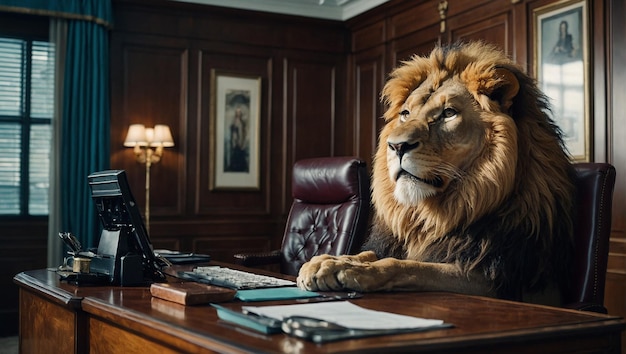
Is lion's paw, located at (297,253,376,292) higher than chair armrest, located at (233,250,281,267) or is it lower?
higher

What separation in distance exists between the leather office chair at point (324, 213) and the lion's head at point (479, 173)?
113 cm

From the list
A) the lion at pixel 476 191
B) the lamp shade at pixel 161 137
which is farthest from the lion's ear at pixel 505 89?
the lamp shade at pixel 161 137

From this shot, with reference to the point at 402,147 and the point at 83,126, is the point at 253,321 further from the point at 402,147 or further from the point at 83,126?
the point at 83,126

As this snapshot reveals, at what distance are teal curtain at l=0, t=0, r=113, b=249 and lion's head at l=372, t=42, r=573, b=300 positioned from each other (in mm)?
3960

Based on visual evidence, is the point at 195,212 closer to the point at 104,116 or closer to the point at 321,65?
the point at 104,116

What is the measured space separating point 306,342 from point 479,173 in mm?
1060

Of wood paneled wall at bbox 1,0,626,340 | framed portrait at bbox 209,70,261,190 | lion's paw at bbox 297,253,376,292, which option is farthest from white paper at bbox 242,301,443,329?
framed portrait at bbox 209,70,261,190

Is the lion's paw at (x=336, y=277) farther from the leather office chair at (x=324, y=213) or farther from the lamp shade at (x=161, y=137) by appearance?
the lamp shade at (x=161, y=137)

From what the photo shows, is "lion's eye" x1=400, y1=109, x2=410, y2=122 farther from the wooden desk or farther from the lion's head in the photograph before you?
the wooden desk

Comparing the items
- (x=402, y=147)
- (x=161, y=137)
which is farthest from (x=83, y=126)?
A: (x=402, y=147)

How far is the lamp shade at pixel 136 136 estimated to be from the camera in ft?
→ 18.8

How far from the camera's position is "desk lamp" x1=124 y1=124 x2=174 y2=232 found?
5.75 m

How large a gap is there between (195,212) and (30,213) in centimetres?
130

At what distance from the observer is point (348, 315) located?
4.59 feet
